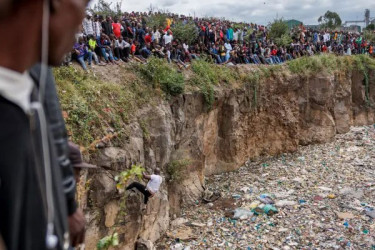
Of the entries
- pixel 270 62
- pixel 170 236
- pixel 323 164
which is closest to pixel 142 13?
pixel 270 62

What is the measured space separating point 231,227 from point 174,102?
13.5 ft

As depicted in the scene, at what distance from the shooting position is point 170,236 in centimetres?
926

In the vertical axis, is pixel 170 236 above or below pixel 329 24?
below

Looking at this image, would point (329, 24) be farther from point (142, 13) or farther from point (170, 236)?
point (170, 236)

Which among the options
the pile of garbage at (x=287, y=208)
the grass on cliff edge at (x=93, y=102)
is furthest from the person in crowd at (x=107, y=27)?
the pile of garbage at (x=287, y=208)

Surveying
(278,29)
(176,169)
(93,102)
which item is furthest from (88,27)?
(278,29)

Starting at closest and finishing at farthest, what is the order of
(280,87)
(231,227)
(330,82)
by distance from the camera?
(231,227)
(280,87)
(330,82)

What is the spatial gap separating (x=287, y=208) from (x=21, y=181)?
419 inches

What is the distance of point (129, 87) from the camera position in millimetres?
9312

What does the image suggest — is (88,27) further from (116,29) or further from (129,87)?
(129,87)

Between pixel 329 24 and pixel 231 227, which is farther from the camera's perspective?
pixel 329 24

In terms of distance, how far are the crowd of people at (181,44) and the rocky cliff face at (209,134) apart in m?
1.69

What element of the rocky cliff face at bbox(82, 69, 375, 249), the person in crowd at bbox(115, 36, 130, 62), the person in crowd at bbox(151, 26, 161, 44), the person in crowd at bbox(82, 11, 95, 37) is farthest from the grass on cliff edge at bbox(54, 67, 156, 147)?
the person in crowd at bbox(151, 26, 161, 44)

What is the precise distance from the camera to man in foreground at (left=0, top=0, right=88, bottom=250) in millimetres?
1129
